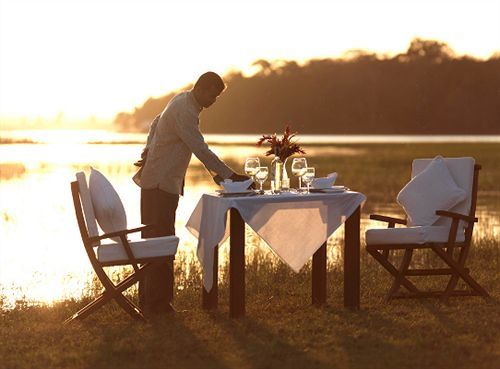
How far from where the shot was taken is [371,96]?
315 feet

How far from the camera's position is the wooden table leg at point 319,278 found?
719cm

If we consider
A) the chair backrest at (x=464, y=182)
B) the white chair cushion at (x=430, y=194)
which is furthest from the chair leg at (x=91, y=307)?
the chair backrest at (x=464, y=182)

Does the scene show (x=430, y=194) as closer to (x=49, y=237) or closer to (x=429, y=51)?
(x=49, y=237)

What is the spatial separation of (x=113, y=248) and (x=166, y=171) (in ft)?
2.39

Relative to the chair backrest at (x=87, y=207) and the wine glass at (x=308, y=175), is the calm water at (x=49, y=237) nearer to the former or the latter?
the chair backrest at (x=87, y=207)

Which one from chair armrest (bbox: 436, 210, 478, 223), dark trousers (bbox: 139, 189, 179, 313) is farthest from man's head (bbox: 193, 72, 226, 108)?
chair armrest (bbox: 436, 210, 478, 223)

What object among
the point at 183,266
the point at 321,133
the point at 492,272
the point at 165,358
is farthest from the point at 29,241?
the point at 321,133

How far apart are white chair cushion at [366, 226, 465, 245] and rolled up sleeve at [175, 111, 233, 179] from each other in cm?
115

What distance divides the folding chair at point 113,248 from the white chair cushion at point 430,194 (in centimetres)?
206

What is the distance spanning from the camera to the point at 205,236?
6.77 metres

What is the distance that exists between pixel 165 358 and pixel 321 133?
91830 mm

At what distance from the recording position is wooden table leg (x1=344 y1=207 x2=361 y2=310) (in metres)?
6.92

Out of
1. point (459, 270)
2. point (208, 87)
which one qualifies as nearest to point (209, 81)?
point (208, 87)

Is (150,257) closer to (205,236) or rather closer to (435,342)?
(205,236)
